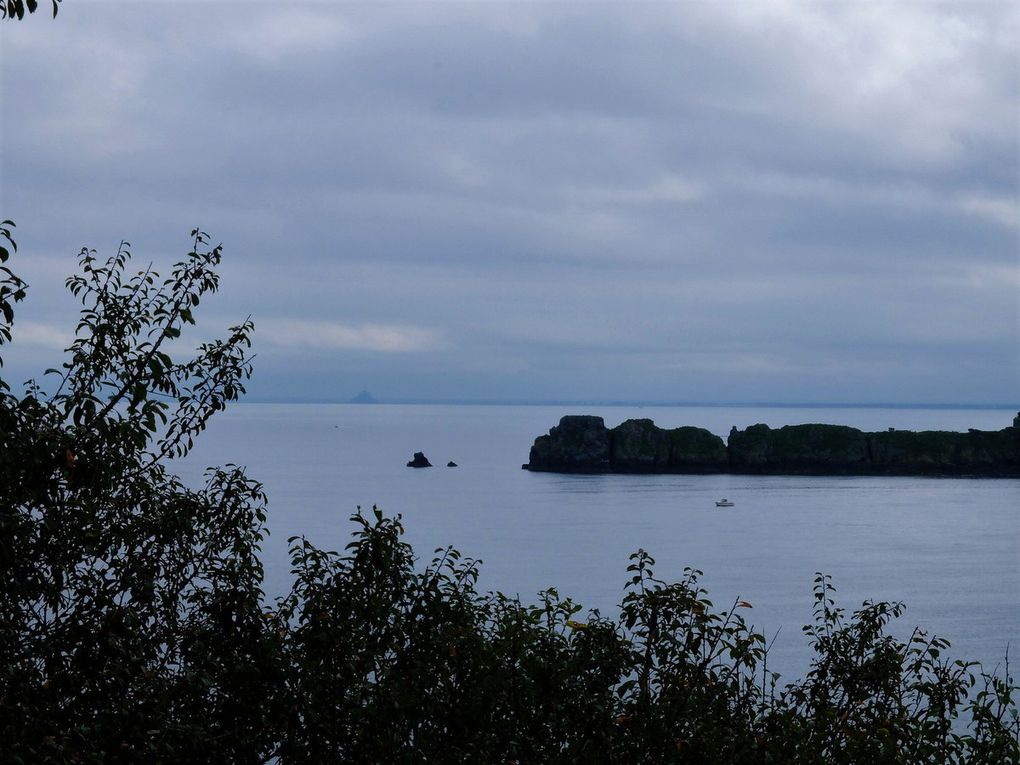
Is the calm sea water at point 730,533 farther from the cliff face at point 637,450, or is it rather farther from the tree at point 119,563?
the tree at point 119,563

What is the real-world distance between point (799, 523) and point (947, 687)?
266 feet

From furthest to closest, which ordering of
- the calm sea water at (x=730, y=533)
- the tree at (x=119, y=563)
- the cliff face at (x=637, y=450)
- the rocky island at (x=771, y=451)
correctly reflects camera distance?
1. the cliff face at (x=637, y=450)
2. the rocky island at (x=771, y=451)
3. the calm sea water at (x=730, y=533)
4. the tree at (x=119, y=563)

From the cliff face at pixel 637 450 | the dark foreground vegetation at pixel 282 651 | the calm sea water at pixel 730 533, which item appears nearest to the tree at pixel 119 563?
the dark foreground vegetation at pixel 282 651

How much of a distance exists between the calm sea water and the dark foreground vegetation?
19950mm

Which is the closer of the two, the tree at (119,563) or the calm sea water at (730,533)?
the tree at (119,563)

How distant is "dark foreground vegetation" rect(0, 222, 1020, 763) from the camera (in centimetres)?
857

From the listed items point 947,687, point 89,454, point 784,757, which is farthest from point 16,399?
point 947,687

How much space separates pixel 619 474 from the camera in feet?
443

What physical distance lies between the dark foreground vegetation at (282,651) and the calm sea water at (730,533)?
19.9m

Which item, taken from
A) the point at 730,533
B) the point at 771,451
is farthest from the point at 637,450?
the point at 730,533

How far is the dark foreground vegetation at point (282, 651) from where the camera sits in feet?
28.1

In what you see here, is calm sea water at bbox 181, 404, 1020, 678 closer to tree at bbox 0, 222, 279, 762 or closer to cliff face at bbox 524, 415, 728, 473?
cliff face at bbox 524, 415, 728, 473

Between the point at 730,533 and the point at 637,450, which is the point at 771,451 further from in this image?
the point at 730,533

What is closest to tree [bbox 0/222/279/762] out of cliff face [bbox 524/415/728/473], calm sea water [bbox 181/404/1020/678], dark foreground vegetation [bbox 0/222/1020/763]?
dark foreground vegetation [bbox 0/222/1020/763]
